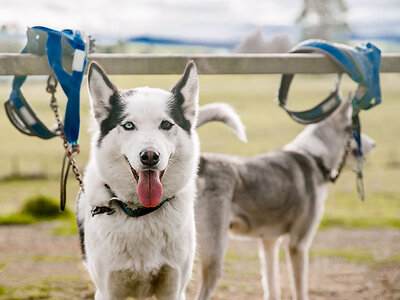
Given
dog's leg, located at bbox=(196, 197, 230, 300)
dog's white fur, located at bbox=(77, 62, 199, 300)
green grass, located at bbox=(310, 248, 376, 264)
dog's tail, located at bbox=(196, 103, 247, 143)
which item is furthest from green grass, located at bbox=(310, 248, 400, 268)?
dog's white fur, located at bbox=(77, 62, 199, 300)

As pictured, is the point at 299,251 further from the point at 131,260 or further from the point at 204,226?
the point at 131,260

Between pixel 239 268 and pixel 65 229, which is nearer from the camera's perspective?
pixel 239 268

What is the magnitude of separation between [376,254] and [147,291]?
5609 millimetres

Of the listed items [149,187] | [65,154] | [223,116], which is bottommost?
[149,187]

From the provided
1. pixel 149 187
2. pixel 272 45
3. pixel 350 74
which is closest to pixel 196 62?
pixel 350 74

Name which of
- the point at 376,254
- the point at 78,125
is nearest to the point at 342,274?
the point at 376,254

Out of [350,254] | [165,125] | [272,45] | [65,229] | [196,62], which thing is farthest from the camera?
[272,45]

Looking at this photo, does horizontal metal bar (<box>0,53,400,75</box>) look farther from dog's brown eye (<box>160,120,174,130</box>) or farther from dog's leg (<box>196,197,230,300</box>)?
dog's leg (<box>196,197,230,300</box>)

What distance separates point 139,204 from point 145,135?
19.0 inches

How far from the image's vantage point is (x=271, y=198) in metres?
5.00

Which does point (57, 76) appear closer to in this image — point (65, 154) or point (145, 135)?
point (65, 154)

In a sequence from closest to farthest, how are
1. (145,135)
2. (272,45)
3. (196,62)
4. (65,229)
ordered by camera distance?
1. (145,135)
2. (196,62)
3. (65,229)
4. (272,45)

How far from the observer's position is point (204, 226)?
4.51 m

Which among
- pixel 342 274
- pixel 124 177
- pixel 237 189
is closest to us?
pixel 124 177
